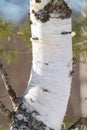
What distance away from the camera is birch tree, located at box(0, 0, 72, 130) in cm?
62

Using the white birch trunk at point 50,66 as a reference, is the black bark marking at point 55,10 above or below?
above

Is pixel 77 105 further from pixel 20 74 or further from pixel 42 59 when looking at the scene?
pixel 42 59

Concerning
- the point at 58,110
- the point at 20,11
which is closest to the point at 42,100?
the point at 58,110

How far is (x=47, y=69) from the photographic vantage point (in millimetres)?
632

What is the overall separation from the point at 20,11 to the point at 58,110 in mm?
1645

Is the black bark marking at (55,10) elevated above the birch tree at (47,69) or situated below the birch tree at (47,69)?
above

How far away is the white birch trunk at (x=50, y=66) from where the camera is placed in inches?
24.4

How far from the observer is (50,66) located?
630mm

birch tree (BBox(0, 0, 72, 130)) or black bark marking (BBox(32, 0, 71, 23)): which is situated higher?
black bark marking (BBox(32, 0, 71, 23))

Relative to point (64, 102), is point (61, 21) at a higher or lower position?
higher

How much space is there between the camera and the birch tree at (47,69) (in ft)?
2.03

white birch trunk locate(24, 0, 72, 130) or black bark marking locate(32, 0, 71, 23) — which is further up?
black bark marking locate(32, 0, 71, 23)

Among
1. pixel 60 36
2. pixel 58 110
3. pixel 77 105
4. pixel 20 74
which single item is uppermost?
pixel 60 36

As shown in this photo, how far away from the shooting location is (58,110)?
2.09 ft
